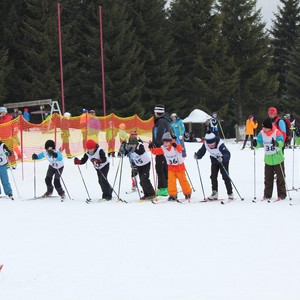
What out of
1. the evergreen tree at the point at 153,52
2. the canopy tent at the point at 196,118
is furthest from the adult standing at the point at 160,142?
the evergreen tree at the point at 153,52

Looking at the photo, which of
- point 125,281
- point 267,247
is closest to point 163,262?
point 125,281

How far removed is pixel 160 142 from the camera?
1010 cm

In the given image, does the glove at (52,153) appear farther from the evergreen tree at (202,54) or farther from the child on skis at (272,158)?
the evergreen tree at (202,54)

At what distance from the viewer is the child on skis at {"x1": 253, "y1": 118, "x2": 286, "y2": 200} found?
30.2 ft

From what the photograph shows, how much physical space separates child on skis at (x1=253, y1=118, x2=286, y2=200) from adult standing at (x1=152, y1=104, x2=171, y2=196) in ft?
6.35

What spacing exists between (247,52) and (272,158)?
3303 centimetres

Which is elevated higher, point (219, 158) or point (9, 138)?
point (9, 138)

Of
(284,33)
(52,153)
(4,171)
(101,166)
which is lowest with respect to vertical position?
(4,171)

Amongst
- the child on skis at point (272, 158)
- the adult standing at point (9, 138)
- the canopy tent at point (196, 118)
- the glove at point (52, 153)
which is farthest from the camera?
the canopy tent at point (196, 118)

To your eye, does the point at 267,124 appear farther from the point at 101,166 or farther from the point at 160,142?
the point at 101,166

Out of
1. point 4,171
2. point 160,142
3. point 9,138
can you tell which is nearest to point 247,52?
point 9,138

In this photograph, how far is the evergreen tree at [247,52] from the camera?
39.6 m

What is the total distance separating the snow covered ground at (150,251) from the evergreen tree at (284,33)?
1629 inches

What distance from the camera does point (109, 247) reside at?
19.0ft
